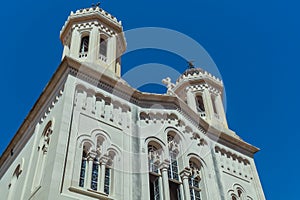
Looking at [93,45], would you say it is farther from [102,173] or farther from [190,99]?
[102,173]

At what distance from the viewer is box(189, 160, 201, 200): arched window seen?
14.5 meters

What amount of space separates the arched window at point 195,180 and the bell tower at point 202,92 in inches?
228

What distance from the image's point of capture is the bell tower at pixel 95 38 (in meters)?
18.1

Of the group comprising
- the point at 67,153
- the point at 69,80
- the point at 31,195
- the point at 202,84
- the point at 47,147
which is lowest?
the point at 31,195

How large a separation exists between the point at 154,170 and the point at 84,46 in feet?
27.9

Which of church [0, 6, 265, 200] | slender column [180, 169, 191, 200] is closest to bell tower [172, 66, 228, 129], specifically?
church [0, 6, 265, 200]

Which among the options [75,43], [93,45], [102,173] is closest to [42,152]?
[102,173]

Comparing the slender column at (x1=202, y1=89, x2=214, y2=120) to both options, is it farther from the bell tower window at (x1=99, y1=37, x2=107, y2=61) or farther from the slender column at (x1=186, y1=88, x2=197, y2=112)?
the bell tower window at (x1=99, y1=37, x2=107, y2=61)

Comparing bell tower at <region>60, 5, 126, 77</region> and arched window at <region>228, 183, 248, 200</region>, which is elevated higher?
bell tower at <region>60, 5, 126, 77</region>

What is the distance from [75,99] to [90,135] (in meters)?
1.66

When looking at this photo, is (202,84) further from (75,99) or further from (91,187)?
(91,187)

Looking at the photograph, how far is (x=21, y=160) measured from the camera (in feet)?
52.4

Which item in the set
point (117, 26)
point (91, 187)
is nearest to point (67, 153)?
point (91, 187)

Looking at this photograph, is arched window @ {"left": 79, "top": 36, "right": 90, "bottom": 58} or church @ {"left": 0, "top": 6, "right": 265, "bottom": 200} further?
arched window @ {"left": 79, "top": 36, "right": 90, "bottom": 58}
